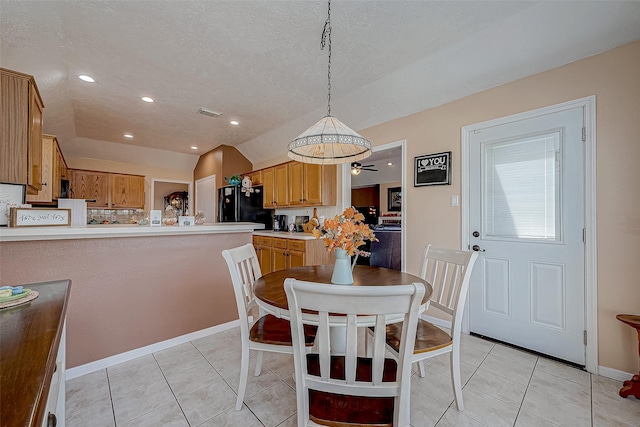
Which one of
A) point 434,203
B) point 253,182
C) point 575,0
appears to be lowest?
point 434,203

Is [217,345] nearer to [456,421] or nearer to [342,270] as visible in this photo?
[342,270]

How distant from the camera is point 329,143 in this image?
183 centimetres

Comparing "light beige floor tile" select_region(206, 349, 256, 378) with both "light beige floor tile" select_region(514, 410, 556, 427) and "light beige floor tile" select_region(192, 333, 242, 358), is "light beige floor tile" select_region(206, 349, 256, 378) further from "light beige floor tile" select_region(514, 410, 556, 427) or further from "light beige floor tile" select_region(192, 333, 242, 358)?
"light beige floor tile" select_region(514, 410, 556, 427)

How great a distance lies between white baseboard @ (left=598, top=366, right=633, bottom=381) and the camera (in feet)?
6.09

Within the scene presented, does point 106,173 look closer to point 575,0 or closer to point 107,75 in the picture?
point 107,75

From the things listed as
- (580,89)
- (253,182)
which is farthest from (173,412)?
(253,182)

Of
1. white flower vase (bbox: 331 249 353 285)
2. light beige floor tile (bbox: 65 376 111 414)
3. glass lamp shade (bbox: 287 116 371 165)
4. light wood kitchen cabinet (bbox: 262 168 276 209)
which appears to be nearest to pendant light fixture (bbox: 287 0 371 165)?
glass lamp shade (bbox: 287 116 371 165)

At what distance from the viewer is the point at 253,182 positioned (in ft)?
17.8

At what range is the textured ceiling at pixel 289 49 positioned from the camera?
6.27 feet

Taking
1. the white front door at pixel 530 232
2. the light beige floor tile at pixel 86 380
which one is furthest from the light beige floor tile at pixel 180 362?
the white front door at pixel 530 232

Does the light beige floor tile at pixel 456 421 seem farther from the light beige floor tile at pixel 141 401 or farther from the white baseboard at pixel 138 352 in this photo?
the white baseboard at pixel 138 352

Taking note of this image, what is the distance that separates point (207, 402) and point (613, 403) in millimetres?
2548

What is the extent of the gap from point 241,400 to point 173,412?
0.41 m

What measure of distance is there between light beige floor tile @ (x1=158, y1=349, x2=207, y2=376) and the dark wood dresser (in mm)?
916
